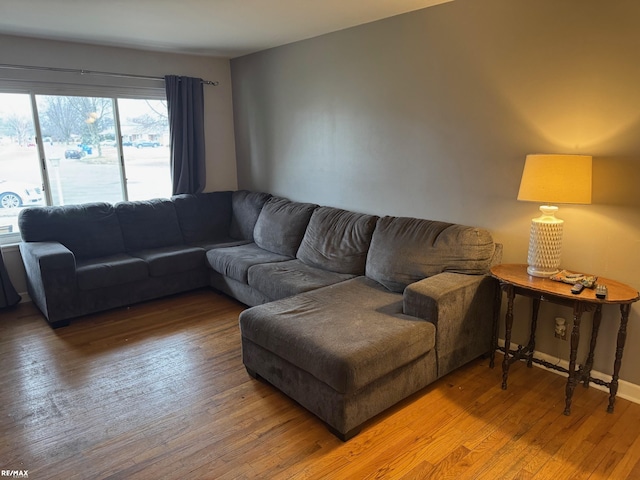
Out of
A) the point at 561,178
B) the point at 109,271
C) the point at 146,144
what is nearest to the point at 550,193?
the point at 561,178

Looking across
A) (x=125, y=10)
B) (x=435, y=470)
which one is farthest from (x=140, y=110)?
(x=435, y=470)

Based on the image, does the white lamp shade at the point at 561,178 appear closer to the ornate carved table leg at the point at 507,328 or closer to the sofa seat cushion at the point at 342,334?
the ornate carved table leg at the point at 507,328

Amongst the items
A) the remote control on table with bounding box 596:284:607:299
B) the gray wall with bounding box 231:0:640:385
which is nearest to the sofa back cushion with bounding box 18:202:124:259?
the gray wall with bounding box 231:0:640:385

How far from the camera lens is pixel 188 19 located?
3.20m

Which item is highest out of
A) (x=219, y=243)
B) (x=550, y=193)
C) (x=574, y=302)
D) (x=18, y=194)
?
(x=550, y=193)

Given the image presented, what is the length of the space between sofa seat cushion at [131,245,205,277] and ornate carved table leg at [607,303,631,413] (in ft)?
10.7

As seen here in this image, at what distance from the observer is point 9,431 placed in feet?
7.20

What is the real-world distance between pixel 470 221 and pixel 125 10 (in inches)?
109

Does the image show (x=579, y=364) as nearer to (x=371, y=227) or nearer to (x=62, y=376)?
(x=371, y=227)

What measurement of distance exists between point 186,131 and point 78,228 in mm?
1463

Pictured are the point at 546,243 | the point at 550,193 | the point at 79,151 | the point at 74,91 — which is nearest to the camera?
the point at 550,193

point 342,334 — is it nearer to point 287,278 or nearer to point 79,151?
point 287,278

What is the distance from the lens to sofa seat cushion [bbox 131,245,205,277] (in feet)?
12.6

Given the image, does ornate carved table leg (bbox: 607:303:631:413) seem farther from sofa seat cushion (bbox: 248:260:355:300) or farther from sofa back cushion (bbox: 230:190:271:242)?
sofa back cushion (bbox: 230:190:271:242)
